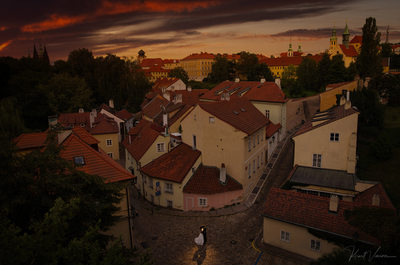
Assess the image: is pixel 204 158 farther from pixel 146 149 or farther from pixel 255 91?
pixel 255 91

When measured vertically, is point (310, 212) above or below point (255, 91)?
below

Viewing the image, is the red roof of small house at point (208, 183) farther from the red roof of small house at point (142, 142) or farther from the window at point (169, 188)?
the red roof of small house at point (142, 142)

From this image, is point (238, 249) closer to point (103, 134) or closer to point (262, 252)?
point (262, 252)

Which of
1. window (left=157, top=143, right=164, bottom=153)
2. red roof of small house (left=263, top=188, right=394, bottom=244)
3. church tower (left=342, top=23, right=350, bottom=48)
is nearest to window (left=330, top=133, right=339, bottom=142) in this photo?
red roof of small house (left=263, top=188, right=394, bottom=244)

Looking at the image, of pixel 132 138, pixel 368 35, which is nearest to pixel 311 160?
pixel 132 138

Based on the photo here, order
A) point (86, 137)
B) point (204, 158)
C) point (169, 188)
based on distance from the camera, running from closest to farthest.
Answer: point (86, 137) < point (169, 188) < point (204, 158)

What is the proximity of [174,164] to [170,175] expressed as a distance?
1445 millimetres

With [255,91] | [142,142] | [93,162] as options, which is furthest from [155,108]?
[93,162]

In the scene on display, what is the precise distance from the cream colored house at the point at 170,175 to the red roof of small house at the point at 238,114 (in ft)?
14.8

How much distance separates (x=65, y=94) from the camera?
60469mm

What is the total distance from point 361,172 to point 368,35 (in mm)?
27908

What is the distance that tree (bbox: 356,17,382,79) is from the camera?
45.3 meters

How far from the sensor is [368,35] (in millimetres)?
45750


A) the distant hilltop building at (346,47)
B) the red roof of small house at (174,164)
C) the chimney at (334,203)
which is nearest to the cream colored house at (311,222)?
the chimney at (334,203)
